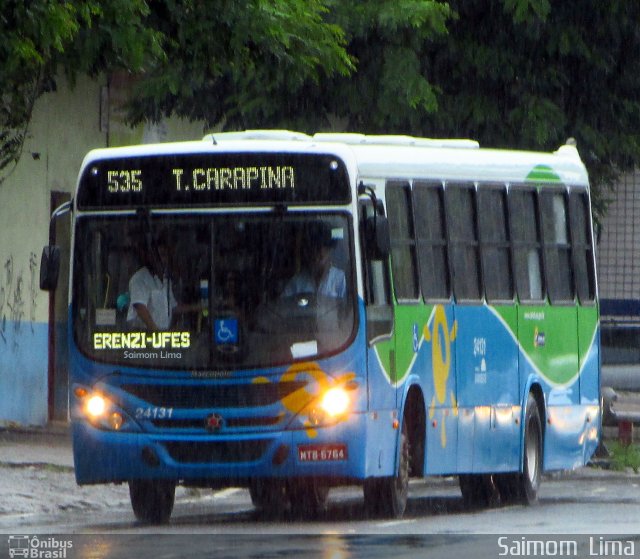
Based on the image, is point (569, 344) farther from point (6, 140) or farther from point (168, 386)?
point (6, 140)

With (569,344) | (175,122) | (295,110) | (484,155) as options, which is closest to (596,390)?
(569,344)

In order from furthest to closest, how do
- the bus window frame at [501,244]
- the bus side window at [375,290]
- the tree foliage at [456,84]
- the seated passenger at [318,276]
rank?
1. the tree foliage at [456,84]
2. the bus window frame at [501,244]
3. the bus side window at [375,290]
4. the seated passenger at [318,276]

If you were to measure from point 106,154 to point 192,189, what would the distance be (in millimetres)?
704

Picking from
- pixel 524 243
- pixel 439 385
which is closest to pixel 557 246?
pixel 524 243

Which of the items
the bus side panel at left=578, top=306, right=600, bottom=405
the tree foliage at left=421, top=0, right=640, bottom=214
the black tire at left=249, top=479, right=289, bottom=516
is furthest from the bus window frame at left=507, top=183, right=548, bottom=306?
the tree foliage at left=421, top=0, right=640, bottom=214

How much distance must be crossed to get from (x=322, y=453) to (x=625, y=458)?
7.17 metres

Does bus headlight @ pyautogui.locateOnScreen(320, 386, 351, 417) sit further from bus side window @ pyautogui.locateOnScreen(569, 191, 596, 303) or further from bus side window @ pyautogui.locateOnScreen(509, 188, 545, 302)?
bus side window @ pyautogui.locateOnScreen(569, 191, 596, 303)

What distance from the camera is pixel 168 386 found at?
13352 mm

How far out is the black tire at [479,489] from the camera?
16284 millimetres

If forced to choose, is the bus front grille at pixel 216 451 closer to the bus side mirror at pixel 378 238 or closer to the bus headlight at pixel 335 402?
the bus headlight at pixel 335 402

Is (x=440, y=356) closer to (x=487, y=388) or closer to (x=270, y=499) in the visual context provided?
(x=487, y=388)

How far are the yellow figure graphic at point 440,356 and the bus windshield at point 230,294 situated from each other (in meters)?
1.46

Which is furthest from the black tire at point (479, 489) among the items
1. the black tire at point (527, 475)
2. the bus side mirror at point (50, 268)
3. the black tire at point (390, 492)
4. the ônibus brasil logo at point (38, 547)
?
the ônibus brasil logo at point (38, 547)

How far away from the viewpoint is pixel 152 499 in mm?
13992
